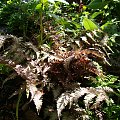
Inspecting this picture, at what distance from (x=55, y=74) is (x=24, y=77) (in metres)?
0.34

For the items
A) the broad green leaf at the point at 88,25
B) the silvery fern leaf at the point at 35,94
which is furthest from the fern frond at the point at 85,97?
the broad green leaf at the point at 88,25

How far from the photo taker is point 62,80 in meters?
2.88

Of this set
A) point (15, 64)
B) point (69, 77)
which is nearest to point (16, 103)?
point (15, 64)

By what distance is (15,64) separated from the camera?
110 inches

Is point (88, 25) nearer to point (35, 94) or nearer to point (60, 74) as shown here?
point (60, 74)

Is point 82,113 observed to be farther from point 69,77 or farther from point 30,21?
point 30,21

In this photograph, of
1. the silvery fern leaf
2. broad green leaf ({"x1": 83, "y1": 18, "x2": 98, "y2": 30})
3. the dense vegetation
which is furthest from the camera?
broad green leaf ({"x1": 83, "y1": 18, "x2": 98, "y2": 30})

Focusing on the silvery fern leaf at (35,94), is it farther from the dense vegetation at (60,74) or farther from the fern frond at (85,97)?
the fern frond at (85,97)

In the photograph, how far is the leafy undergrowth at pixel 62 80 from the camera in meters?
2.68

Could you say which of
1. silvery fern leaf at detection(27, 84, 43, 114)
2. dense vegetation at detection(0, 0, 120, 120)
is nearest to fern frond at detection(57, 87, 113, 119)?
dense vegetation at detection(0, 0, 120, 120)

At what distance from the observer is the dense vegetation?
2697mm

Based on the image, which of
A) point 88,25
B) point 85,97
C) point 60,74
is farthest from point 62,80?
point 88,25

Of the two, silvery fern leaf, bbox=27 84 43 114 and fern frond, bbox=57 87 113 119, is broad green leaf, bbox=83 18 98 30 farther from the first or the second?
silvery fern leaf, bbox=27 84 43 114

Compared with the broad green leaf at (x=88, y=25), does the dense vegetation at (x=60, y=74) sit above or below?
below
